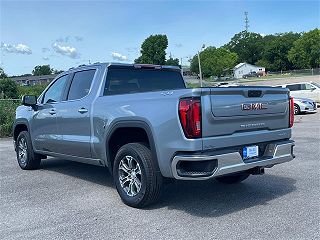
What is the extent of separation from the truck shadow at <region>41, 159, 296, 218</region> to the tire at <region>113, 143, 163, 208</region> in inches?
10.4

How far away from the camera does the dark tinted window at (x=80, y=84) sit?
6.32m

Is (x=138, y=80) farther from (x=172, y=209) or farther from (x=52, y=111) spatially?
(x=172, y=209)

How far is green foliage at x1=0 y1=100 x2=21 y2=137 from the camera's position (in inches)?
622

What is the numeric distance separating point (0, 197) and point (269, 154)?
158 inches

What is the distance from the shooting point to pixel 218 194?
5.73m

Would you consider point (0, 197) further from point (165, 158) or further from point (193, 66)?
point (193, 66)

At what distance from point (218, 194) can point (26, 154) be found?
14.0 feet

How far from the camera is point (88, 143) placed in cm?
599

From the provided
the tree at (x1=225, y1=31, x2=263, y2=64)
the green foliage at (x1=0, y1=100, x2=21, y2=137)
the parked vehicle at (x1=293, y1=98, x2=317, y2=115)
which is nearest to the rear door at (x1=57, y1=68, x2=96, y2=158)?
the green foliage at (x1=0, y1=100, x2=21, y2=137)

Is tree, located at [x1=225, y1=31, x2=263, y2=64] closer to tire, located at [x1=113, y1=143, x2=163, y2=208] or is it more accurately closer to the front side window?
the front side window

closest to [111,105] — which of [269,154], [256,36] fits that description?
[269,154]

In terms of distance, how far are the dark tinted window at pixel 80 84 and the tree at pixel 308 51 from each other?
4110 inches

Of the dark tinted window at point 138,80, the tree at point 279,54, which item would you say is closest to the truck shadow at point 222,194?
the dark tinted window at point 138,80

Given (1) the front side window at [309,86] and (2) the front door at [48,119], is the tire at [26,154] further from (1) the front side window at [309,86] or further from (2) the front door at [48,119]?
(1) the front side window at [309,86]
